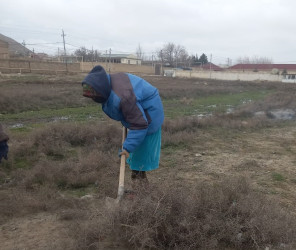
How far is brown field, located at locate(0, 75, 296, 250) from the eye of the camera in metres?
2.58

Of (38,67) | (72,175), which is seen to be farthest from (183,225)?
(38,67)

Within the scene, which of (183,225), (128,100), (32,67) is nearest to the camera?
(183,225)

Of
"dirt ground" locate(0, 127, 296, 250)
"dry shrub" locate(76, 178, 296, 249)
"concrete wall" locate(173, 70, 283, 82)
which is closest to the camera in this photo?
"dry shrub" locate(76, 178, 296, 249)

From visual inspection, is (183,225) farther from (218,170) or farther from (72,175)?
(218,170)

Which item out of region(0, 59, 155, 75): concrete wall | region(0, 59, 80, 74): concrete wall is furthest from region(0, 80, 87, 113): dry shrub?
region(0, 59, 80, 74): concrete wall

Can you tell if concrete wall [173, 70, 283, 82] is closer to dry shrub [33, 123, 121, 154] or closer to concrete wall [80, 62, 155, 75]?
concrete wall [80, 62, 155, 75]

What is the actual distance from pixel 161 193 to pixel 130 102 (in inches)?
34.4

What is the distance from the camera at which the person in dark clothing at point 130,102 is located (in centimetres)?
267

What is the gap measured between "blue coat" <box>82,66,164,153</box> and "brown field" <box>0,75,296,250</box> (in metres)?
0.56

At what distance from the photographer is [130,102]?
2674 mm

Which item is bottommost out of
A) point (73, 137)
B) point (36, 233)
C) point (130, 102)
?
point (36, 233)

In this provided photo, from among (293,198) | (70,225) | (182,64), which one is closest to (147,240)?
(70,225)

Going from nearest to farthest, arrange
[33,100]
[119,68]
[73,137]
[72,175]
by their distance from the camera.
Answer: [72,175], [73,137], [33,100], [119,68]

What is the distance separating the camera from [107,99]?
109 inches
